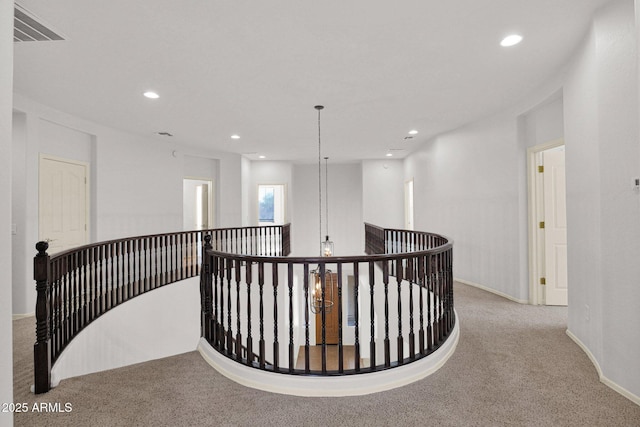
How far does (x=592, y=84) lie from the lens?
286 centimetres

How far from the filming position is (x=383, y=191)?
10.5 meters

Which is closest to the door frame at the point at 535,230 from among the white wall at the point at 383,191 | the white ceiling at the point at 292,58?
the white ceiling at the point at 292,58

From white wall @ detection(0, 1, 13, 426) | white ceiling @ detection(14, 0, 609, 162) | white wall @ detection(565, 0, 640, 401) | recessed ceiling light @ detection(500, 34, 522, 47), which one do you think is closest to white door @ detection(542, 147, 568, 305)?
white ceiling @ detection(14, 0, 609, 162)

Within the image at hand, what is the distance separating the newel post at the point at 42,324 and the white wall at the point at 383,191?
8616 mm

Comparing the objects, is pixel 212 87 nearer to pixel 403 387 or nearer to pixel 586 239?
pixel 403 387

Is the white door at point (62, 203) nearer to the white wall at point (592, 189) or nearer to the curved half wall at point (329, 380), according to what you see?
the curved half wall at point (329, 380)

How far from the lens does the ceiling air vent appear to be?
2.50 meters

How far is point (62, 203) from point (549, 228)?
7376 mm

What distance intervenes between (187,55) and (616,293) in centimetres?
434

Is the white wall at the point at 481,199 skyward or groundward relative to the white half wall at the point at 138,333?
skyward

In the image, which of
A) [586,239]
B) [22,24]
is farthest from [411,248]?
[22,24]

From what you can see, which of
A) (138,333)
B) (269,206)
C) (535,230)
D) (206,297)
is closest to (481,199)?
(535,230)

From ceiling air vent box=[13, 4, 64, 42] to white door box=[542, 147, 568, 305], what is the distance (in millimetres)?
5821

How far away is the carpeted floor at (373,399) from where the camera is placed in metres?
2.12
